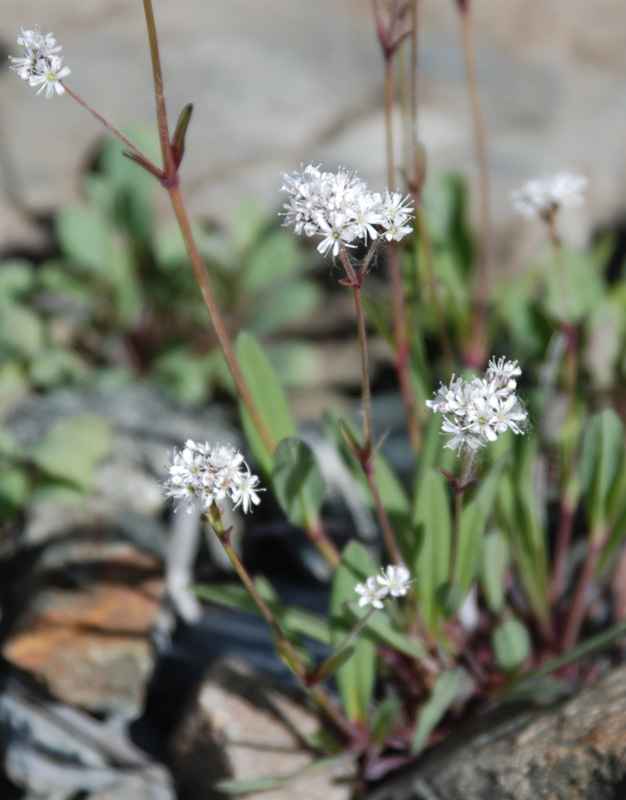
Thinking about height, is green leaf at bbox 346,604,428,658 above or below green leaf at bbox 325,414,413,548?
below

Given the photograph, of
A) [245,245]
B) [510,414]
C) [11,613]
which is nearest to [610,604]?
[510,414]

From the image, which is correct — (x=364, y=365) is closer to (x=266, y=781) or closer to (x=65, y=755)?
(x=266, y=781)

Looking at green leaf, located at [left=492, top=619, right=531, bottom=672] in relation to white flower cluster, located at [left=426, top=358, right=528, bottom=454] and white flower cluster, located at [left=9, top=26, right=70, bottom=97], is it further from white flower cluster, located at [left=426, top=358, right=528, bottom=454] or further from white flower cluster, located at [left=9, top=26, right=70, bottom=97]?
white flower cluster, located at [left=9, top=26, right=70, bottom=97]

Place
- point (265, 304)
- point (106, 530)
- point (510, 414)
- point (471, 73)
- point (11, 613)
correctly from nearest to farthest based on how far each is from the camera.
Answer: point (510, 414) < point (471, 73) < point (11, 613) < point (106, 530) < point (265, 304)

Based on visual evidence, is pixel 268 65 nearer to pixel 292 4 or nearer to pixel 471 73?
pixel 292 4

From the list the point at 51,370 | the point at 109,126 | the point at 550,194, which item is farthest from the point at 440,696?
the point at 51,370

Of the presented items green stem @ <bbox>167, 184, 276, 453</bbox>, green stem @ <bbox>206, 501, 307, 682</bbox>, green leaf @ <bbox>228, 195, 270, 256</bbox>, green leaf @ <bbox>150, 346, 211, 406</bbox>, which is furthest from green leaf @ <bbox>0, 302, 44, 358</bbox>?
green stem @ <bbox>206, 501, 307, 682</bbox>
